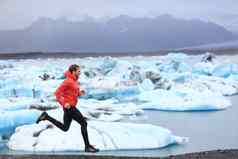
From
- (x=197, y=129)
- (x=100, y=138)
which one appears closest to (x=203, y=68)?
(x=197, y=129)

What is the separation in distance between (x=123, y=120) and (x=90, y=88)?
555mm

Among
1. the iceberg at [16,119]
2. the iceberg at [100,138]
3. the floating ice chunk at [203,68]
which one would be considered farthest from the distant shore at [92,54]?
the iceberg at [100,138]

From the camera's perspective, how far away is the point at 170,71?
637cm

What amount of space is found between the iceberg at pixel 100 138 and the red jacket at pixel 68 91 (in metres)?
0.98

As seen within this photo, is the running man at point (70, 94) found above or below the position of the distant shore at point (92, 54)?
below

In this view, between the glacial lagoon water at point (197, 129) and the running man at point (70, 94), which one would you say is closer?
the running man at point (70, 94)

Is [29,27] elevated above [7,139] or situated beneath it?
elevated above

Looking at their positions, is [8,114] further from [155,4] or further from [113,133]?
[155,4]

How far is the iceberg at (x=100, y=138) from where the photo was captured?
589cm

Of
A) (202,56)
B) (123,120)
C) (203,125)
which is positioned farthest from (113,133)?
(202,56)

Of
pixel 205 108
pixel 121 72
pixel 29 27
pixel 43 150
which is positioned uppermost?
pixel 29 27

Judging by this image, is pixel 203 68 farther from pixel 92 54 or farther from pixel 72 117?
pixel 72 117

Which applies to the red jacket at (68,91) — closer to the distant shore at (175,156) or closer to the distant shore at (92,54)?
the distant shore at (175,156)

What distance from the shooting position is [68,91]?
504 centimetres
